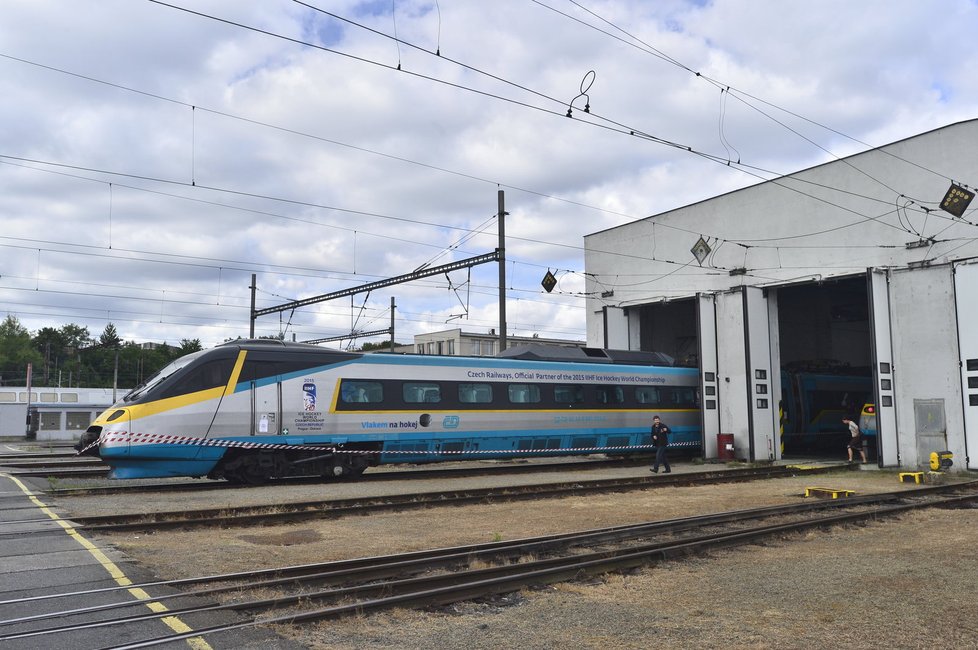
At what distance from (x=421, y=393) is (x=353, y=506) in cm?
728

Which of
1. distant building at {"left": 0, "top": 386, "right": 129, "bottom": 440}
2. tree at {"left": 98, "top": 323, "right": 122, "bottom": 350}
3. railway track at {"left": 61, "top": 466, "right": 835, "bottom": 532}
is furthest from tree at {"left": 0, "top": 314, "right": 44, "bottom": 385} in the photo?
railway track at {"left": 61, "top": 466, "right": 835, "bottom": 532}

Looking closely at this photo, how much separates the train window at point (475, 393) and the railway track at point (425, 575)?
34.5ft

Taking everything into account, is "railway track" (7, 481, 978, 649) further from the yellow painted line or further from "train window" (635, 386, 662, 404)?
"train window" (635, 386, 662, 404)

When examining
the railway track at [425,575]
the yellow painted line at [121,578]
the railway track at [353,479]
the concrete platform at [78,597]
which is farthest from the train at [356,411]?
the railway track at [425,575]

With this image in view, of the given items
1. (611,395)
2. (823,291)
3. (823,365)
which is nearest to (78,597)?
(611,395)

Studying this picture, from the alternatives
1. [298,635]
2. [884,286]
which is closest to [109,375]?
[884,286]

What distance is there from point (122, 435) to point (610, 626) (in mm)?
12871

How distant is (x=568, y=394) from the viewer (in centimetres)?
2439

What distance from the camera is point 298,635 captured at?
6.21 metres

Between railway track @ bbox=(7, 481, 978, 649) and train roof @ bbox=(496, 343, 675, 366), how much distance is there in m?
12.7

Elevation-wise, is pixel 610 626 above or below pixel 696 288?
below

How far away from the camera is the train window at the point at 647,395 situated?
26.5m

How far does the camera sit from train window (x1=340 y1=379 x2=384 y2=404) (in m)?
19.6

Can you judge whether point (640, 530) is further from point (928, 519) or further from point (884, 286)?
point (884, 286)
